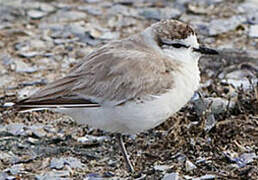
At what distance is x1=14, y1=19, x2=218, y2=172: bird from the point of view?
5.16 meters

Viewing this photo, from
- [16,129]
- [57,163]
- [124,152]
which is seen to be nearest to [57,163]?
[57,163]

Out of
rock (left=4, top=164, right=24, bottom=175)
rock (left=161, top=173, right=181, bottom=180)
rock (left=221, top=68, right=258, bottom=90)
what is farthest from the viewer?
rock (left=221, top=68, right=258, bottom=90)

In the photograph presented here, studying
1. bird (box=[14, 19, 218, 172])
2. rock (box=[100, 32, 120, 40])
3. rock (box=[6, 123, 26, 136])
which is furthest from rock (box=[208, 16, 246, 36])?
rock (box=[6, 123, 26, 136])

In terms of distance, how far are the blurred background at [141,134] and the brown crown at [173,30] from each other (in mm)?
641

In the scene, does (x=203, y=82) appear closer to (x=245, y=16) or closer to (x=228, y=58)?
(x=228, y=58)

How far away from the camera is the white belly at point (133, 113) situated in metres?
5.12

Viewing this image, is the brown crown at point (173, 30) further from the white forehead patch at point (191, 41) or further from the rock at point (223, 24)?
the rock at point (223, 24)

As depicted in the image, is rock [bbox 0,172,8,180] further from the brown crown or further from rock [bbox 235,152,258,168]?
rock [bbox 235,152,258,168]

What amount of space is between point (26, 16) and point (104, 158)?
365cm

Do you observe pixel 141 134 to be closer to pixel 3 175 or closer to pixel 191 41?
pixel 191 41

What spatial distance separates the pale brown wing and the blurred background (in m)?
0.62

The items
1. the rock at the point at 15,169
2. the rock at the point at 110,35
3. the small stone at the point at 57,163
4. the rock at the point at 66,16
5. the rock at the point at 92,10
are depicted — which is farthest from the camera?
the rock at the point at 92,10

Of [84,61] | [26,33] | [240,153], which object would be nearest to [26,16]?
[26,33]

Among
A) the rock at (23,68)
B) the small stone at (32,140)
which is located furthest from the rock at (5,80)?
the small stone at (32,140)
